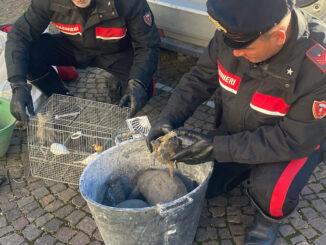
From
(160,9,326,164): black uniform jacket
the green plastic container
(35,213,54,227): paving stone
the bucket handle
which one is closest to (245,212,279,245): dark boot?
(160,9,326,164): black uniform jacket

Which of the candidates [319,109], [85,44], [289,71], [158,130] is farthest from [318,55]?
[85,44]

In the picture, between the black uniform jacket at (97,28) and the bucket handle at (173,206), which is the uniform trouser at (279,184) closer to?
the bucket handle at (173,206)

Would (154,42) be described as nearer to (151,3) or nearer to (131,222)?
(151,3)

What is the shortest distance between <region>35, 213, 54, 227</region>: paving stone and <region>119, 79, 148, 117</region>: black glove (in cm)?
124

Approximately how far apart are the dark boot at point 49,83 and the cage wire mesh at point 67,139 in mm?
577

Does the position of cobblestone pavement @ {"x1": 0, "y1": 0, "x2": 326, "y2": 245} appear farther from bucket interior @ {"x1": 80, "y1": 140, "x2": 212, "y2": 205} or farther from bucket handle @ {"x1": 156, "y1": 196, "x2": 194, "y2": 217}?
bucket handle @ {"x1": 156, "y1": 196, "x2": 194, "y2": 217}

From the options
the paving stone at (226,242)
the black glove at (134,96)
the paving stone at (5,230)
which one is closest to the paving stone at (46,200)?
the paving stone at (5,230)

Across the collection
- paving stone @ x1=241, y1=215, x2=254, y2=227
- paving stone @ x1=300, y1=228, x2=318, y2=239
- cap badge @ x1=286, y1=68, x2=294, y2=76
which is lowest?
paving stone @ x1=241, y1=215, x2=254, y2=227

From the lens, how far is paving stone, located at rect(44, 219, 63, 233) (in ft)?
10.2

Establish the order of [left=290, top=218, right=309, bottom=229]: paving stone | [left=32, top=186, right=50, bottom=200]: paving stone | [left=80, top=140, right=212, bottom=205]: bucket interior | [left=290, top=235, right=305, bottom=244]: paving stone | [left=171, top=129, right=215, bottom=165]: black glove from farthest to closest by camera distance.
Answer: [left=32, top=186, right=50, bottom=200]: paving stone
[left=290, top=218, right=309, bottom=229]: paving stone
[left=290, top=235, right=305, bottom=244]: paving stone
[left=80, top=140, right=212, bottom=205]: bucket interior
[left=171, top=129, right=215, bottom=165]: black glove

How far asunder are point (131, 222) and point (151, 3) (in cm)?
296

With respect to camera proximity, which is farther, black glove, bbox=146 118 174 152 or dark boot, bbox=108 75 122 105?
dark boot, bbox=108 75 122 105

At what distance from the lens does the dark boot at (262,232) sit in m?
2.84

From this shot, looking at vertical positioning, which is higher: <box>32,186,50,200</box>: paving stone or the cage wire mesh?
the cage wire mesh
